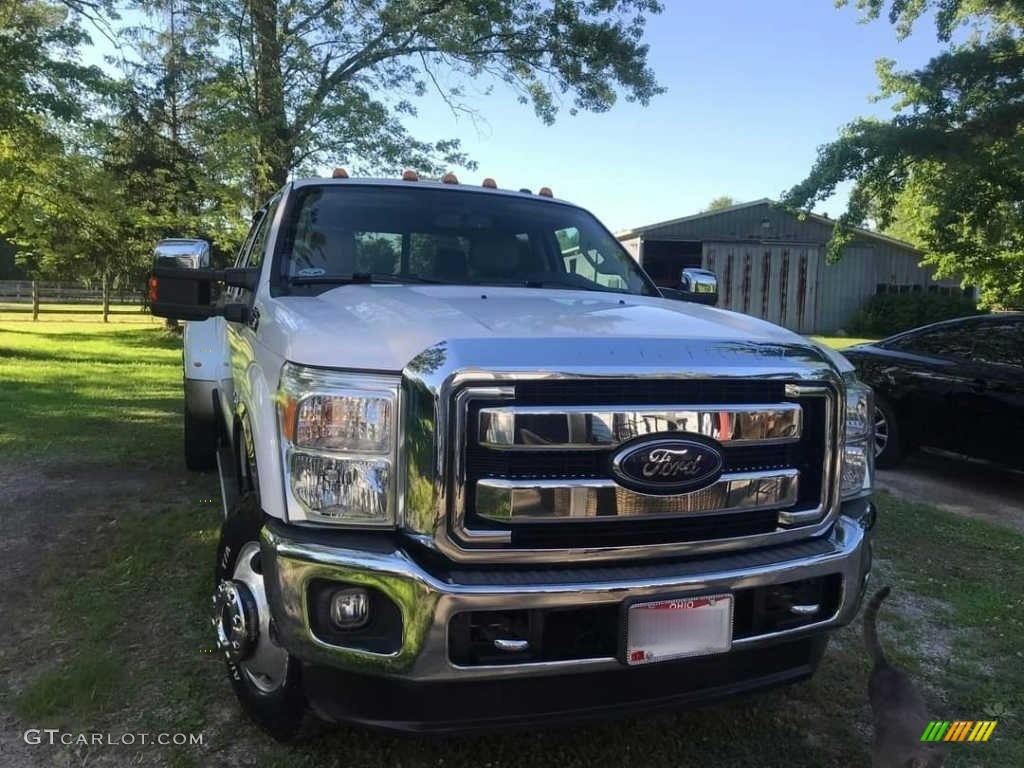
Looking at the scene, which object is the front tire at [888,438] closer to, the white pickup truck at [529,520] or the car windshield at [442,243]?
the car windshield at [442,243]

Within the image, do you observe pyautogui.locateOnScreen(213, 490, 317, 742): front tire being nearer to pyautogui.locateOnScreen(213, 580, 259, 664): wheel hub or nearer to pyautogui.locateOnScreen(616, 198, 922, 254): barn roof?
pyautogui.locateOnScreen(213, 580, 259, 664): wheel hub

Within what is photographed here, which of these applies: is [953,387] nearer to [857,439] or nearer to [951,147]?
[857,439]

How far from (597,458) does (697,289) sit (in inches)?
89.8

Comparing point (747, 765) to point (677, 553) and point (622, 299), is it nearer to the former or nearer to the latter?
point (677, 553)

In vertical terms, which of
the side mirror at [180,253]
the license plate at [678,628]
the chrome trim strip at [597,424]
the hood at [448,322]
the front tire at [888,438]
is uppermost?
the side mirror at [180,253]

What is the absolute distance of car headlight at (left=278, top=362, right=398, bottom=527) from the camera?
213 cm

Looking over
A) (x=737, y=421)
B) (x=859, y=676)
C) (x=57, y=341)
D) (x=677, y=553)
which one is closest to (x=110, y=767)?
(x=677, y=553)

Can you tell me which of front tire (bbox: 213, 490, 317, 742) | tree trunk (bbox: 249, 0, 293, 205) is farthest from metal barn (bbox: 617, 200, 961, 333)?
front tire (bbox: 213, 490, 317, 742)

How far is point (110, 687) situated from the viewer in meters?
2.99

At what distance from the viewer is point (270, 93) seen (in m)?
14.1

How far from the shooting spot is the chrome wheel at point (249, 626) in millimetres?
2381

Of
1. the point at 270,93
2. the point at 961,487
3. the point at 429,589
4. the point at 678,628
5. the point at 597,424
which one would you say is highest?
the point at 270,93

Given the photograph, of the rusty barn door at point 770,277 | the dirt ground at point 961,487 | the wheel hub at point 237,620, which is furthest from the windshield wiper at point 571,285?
the rusty barn door at point 770,277

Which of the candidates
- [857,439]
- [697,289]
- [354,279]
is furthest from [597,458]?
[697,289]
